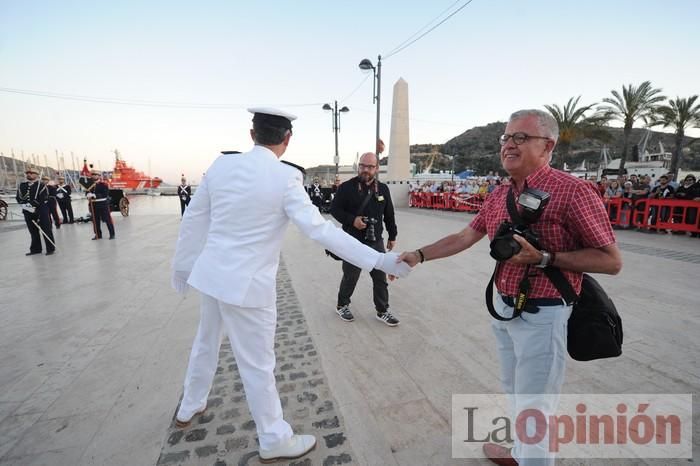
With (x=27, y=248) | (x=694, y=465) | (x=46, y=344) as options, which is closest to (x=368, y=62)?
(x=27, y=248)

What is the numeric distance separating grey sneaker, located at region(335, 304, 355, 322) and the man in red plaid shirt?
2669 mm

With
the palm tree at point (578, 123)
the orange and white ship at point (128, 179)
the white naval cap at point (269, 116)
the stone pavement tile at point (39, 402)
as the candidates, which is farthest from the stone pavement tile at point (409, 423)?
the orange and white ship at point (128, 179)

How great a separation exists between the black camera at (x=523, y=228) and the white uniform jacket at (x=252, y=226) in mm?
784

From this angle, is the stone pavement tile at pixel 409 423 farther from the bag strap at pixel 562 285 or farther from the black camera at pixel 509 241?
the black camera at pixel 509 241

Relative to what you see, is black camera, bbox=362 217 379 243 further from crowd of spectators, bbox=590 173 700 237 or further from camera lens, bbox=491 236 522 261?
crowd of spectators, bbox=590 173 700 237

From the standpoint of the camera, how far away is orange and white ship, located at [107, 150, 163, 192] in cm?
3828

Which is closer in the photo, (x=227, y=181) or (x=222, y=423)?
(x=227, y=181)

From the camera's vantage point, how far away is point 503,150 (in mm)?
1826

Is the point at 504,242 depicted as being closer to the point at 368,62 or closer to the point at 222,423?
the point at 222,423

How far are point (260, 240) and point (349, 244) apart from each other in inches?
21.1

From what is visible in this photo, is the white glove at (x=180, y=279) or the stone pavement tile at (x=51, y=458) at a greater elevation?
the white glove at (x=180, y=279)

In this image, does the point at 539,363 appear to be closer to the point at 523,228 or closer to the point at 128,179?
→ the point at 523,228

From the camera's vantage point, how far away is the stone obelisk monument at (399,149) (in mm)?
20625

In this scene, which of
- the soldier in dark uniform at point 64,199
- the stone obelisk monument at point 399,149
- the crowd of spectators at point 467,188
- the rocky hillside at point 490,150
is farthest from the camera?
the rocky hillside at point 490,150
